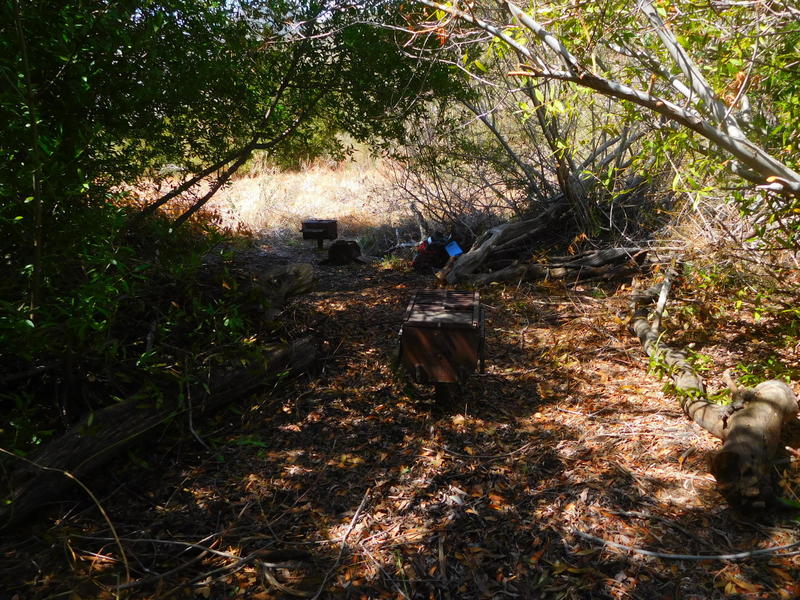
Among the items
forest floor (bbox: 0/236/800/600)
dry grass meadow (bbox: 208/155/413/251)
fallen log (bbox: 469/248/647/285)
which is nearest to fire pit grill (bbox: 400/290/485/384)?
forest floor (bbox: 0/236/800/600)

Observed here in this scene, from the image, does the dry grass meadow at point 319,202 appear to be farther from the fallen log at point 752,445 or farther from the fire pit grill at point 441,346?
the fallen log at point 752,445

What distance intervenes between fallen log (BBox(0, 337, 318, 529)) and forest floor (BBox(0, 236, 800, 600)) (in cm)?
13

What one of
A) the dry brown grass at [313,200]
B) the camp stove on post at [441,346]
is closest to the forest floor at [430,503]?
the camp stove on post at [441,346]

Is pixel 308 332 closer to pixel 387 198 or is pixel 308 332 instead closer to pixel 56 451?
pixel 56 451

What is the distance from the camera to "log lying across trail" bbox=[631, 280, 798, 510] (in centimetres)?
255

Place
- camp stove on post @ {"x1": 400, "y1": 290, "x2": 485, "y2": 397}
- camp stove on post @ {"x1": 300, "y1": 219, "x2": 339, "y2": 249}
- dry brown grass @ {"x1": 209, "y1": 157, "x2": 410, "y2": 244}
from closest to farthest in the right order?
camp stove on post @ {"x1": 400, "y1": 290, "x2": 485, "y2": 397}, camp stove on post @ {"x1": 300, "y1": 219, "x2": 339, "y2": 249}, dry brown grass @ {"x1": 209, "y1": 157, "x2": 410, "y2": 244}

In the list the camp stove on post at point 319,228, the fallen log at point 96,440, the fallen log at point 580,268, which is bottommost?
the fallen log at point 96,440

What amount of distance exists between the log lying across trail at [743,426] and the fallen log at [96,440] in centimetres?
288

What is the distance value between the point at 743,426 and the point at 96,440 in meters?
3.47

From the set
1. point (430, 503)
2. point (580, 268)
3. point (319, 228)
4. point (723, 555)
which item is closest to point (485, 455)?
point (430, 503)

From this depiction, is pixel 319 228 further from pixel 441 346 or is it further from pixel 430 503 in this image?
pixel 430 503

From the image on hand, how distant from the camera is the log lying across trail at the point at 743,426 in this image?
2553 millimetres

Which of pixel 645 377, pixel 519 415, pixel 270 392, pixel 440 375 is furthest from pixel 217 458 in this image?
pixel 645 377

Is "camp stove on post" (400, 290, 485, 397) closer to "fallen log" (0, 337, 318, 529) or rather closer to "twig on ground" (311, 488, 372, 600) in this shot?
"twig on ground" (311, 488, 372, 600)
